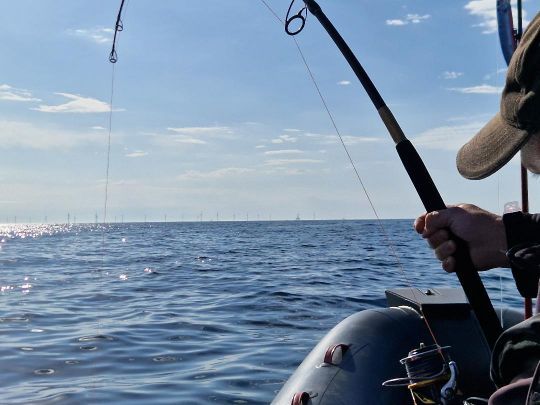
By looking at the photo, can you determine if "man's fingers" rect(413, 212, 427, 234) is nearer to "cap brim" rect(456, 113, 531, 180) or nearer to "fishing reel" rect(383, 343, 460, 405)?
"cap brim" rect(456, 113, 531, 180)

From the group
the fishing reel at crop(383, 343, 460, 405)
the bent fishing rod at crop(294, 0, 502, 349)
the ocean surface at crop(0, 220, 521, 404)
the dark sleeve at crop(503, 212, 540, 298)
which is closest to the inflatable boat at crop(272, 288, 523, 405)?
the fishing reel at crop(383, 343, 460, 405)

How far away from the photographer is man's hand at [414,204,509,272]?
69.7 inches

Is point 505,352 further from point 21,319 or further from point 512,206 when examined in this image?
point 21,319

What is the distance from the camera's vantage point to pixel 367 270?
14.9 m

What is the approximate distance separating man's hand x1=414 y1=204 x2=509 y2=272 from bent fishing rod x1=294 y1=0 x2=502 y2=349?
0.07 feet

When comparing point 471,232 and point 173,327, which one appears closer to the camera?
point 471,232

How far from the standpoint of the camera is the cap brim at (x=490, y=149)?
4.33ft

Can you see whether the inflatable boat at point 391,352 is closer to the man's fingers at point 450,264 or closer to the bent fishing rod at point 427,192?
the bent fishing rod at point 427,192

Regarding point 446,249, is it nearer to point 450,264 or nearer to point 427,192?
point 450,264

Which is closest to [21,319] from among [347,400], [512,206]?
[347,400]

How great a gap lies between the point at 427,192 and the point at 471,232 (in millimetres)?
350

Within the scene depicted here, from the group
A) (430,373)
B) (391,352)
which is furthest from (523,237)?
(391,352)

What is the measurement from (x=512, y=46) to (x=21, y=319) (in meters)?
7.81

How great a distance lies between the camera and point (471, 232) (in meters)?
1.77
